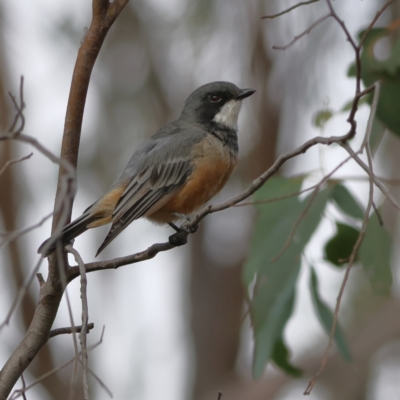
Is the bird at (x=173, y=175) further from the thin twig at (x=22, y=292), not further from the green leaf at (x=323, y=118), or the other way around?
the thin twig at (x=22, y=292)

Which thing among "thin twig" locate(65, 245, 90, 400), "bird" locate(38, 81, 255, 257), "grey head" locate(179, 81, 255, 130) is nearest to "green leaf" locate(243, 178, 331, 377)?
"bird" locate(38, 81, 255, 257)

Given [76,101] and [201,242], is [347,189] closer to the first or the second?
[76,101]

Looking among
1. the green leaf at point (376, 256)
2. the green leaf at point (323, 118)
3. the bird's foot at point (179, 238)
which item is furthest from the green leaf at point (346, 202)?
the bird's foot at point (179, 238)

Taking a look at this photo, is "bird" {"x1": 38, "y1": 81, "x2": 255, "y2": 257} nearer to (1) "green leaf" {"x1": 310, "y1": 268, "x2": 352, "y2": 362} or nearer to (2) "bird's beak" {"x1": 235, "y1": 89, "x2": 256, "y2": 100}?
(2) "bird's beak" {"x1": 235, "y1": 89, "x2": 256, "y2": 100}

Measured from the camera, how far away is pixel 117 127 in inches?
362

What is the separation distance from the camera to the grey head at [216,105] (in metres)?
5.31

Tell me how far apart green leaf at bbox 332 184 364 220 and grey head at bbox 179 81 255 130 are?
3.25 feet

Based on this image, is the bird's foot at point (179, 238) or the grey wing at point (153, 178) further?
the grey wing at point (153, 178)

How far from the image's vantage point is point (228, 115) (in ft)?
17.4

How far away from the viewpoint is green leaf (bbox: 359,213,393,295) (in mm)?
4590

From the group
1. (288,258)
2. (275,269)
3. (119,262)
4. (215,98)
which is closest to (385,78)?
(215,98)

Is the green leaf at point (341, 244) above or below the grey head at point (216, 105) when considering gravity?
below

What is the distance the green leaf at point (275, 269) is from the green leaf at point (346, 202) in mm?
72

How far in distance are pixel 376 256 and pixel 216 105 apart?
6.01 ft
